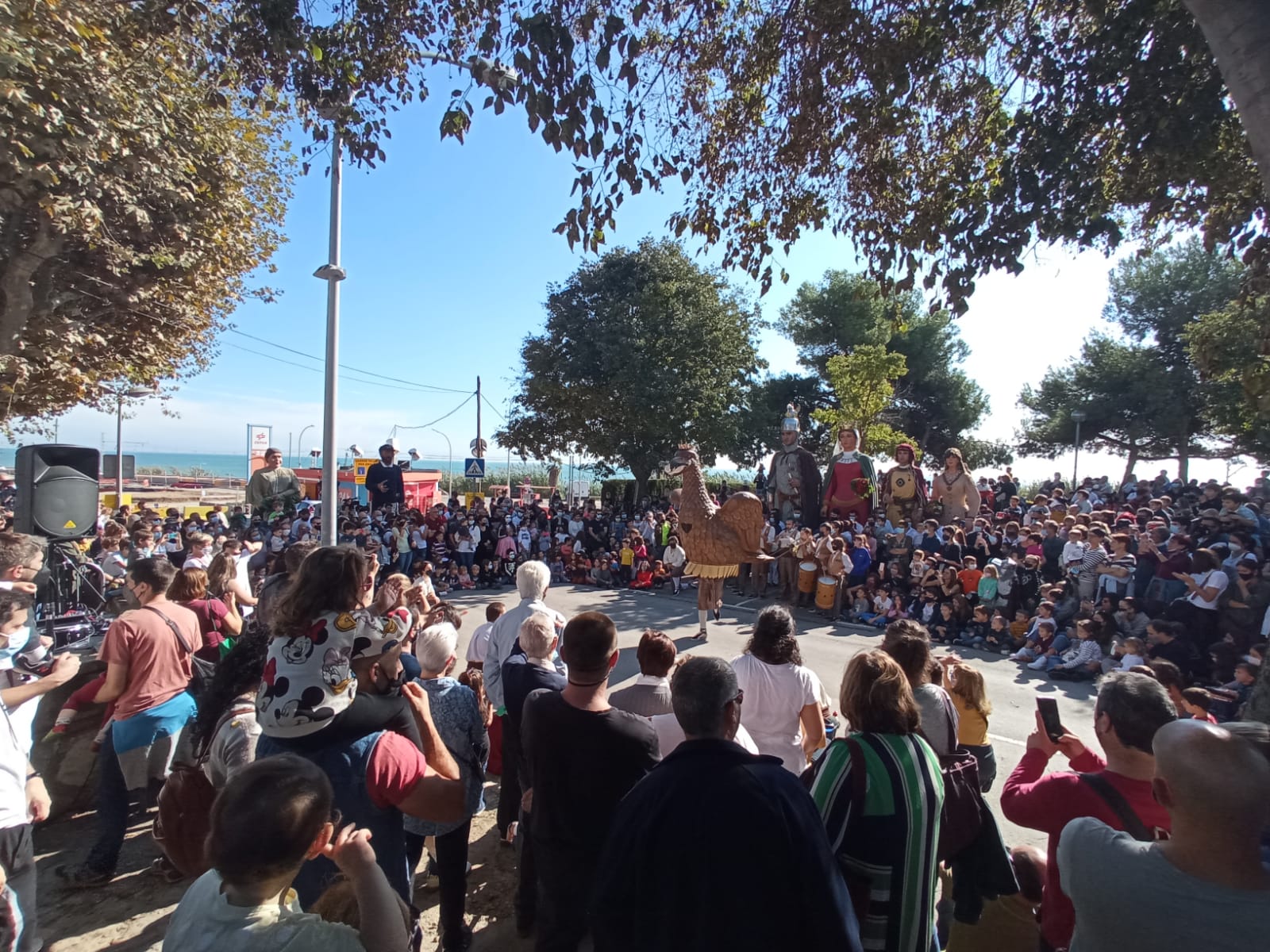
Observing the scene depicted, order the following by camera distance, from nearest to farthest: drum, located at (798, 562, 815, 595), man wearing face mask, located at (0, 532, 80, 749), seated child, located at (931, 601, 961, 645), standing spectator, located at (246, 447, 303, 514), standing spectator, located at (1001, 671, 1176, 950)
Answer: standing spectator, located at (1001, 671, 1176, 950) < man wearing face mask, located at (0, 532, 80, 749) < standing spectator, located at (246, 447, 303, 514) < seated child, located at (931, 601, 961, 645) < drum, located at (798, 562, 815, 595)

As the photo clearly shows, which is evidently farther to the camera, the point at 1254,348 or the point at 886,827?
the point at 1254,348

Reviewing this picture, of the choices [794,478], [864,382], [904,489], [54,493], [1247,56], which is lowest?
[54,493]

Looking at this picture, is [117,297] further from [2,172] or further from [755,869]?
[755,869]

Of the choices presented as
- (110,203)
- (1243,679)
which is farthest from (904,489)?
(110,203)

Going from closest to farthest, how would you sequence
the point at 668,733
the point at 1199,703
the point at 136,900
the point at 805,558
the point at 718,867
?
the point at 718,867
the point at 668,733
the point at 1199,703
the point at 136,900
the point at 805,558

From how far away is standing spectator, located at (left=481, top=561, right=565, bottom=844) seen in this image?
3.57m

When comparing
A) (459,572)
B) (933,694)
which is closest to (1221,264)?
(459,572)

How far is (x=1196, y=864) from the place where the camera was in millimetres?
1429

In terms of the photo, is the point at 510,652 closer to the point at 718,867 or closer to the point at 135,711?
the point at 135,711

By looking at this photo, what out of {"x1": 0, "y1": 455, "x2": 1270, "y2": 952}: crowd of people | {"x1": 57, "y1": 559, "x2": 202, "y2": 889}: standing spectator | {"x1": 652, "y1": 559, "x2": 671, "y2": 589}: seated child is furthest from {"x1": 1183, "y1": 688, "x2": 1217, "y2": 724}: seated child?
{"x1": 652, "y1": 559, "x2": 671, "y2": 589}: seated child

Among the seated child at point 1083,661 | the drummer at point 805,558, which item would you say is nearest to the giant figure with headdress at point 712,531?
the drummer at point 805,558

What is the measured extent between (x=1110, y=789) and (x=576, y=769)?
165 cm

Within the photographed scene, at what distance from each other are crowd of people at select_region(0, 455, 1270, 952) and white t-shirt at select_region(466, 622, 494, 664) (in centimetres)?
3

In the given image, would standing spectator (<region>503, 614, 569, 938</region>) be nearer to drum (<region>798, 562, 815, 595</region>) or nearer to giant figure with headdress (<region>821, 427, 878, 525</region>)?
drum (<region>798, 562, 815, 595</region>)
